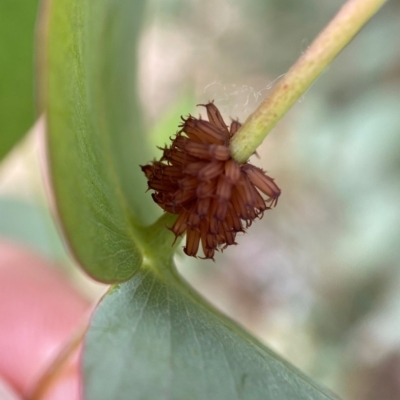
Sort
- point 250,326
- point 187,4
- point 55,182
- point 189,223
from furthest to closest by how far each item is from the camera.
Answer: point 187,4 → point 250,326 → point 189,223 → point 55,182

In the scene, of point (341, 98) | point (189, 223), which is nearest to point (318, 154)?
point (341, 98)

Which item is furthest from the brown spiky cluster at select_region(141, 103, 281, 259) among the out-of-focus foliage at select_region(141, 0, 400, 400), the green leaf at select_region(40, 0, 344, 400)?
the out-of-focus foliage at select_region(141, 0, 400, 400)

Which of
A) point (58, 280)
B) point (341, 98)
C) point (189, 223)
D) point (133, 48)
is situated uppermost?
point (341, 98)

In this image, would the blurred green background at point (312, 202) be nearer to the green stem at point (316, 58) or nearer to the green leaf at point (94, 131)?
the green leaf at point (94, 131)

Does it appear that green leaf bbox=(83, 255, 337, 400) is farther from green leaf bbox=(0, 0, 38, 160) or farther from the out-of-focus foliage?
the out-of-focus foliage

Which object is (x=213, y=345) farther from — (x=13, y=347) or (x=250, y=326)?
(x=250, y=326)

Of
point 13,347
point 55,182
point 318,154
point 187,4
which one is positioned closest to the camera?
point 55,182

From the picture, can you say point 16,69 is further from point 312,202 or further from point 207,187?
point 312,202
